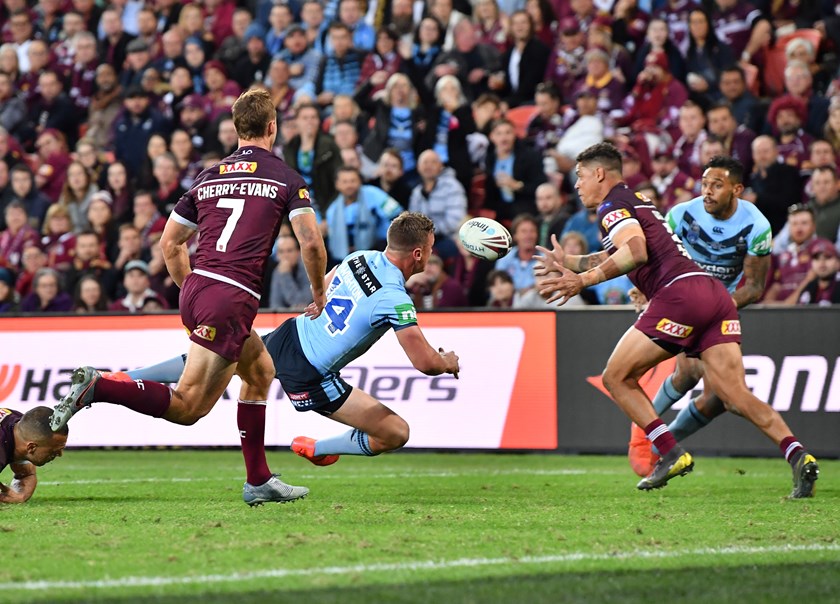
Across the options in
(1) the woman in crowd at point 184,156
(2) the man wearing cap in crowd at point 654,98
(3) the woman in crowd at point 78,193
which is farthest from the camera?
(3) the woman in crowd at point 78,193

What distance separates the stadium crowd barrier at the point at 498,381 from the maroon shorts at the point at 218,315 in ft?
16.3

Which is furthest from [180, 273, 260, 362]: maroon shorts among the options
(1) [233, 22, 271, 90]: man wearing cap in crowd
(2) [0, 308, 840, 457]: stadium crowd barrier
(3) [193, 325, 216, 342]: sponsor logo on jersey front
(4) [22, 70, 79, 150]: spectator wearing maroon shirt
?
(4) [22, 70, 79, 150]: spectator wearing maroon shirt

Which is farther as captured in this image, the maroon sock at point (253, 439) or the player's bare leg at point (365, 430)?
the player's bare leg at point (365, 430)

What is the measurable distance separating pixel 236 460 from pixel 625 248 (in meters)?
5.61

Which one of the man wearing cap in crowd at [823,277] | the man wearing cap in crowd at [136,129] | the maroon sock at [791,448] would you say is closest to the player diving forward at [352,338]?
the maroon sock at [791,448]

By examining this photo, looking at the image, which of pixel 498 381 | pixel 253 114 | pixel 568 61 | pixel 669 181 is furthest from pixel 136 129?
pixel 253 114

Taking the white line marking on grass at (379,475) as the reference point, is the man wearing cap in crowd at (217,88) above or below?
above

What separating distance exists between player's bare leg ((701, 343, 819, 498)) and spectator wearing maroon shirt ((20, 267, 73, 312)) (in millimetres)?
8909

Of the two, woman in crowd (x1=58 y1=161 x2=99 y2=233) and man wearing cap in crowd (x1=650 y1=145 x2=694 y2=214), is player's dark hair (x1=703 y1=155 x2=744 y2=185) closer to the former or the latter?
man wearing cap in crowd (x1=650 y1=145 x2=694 y2=214)

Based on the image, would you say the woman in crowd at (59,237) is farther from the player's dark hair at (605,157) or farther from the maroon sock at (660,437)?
the maroon sock at (660,437)

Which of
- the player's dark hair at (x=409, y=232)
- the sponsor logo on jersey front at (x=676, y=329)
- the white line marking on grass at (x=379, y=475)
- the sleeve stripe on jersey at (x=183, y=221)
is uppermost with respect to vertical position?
the player's dark hair at (x=409, y=232)

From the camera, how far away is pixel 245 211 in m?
7.74

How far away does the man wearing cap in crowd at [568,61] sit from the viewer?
16.6 meters

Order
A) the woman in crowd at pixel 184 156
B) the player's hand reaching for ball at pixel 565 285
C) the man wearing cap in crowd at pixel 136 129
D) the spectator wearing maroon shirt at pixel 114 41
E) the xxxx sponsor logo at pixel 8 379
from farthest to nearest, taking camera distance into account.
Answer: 1. the spectator wearing maroon shirt at pixel 114 41
2. the man wearing cap in crowd at pixel 136 129
3. the woman in crowd at pixel 184 156
4. the xxxx sponsor logo at pixel 8 379
5. the player's hand reaching for ball at pixel 565 285
